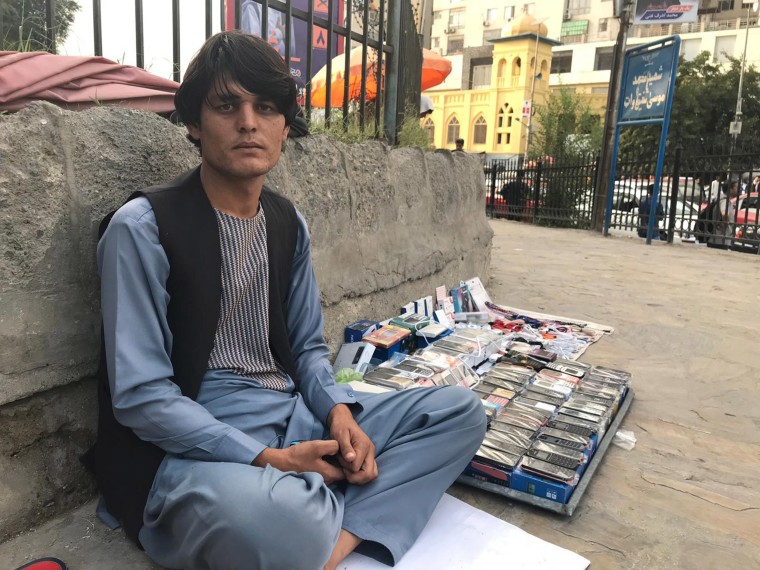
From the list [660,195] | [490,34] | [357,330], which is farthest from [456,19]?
[357,330]

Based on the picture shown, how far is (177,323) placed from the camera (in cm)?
162

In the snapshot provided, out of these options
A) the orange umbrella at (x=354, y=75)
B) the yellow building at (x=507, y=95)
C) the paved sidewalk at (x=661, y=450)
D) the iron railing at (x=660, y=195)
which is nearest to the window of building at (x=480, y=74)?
the yellow building at (x=507, y=95)

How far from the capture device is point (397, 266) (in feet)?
12.3

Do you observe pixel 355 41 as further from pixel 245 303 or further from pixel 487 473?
pixel 487 473

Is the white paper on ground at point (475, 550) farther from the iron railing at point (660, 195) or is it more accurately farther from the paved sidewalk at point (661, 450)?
the iron railing at point (660, 195)

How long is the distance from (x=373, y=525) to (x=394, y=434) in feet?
0.95

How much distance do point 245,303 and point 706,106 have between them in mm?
28846

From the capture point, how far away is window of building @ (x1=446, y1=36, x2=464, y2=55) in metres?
50.1

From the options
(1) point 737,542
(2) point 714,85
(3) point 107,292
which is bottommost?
(1) point 737,542

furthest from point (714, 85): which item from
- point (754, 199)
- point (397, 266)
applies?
point (397, 266)

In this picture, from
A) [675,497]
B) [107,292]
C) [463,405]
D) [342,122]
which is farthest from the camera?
[342,122]

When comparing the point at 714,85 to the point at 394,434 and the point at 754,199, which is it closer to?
the point at 754,199

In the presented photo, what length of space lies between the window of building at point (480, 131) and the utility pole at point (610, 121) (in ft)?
109

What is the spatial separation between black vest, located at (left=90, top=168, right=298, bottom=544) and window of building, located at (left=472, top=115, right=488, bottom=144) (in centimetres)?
4334
